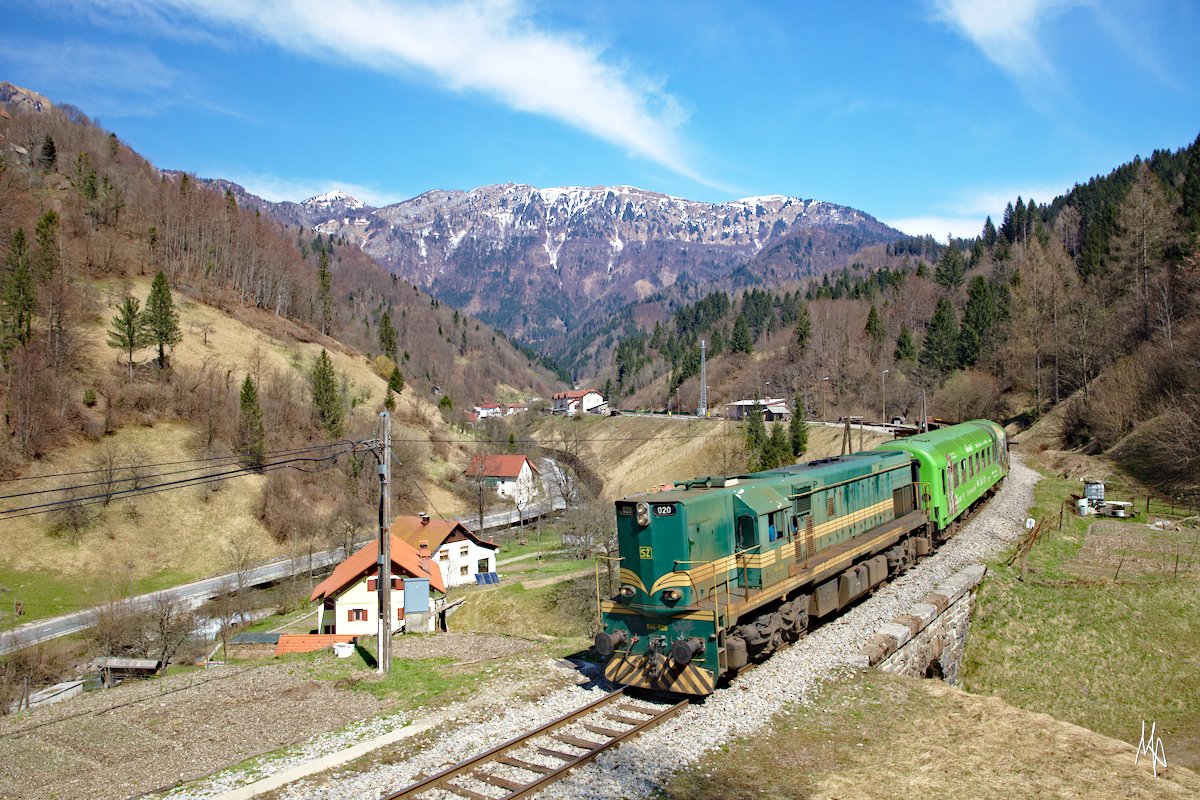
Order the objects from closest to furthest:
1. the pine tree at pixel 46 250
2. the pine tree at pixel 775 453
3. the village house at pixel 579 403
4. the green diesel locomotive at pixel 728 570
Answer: the green diesel locomotive at pixel 728 570, the pine tree at pixel 775 453, the pine tree at pixel 46 250, the village house at pixel 579 403

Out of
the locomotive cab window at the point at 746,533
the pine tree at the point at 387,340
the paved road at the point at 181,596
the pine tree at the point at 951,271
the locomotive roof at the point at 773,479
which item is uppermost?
the pine tree at the point at 951,271

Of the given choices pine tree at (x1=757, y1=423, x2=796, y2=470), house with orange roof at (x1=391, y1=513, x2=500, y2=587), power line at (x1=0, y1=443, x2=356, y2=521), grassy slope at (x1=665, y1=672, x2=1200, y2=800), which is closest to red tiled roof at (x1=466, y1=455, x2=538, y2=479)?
Answer: power line at (x1=0, y1=443, x2=356, y2=521)

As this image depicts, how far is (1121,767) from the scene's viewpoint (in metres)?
10.9

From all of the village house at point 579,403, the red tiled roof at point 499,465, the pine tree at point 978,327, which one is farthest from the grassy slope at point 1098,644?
the village house at point 579,403

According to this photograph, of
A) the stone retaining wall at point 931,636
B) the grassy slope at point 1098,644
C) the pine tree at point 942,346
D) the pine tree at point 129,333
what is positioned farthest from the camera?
the pine tree at point 942,346

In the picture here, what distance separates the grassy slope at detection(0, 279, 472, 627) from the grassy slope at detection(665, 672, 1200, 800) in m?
38.3

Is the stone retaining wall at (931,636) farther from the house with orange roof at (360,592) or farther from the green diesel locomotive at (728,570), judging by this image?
the house with orange roof at (360,592)

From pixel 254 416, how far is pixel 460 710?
183 ft

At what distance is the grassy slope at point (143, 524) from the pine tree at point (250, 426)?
3057 mm

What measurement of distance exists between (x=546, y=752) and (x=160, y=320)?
65790 millimetres

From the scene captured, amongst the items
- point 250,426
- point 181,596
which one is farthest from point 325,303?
point 181,596

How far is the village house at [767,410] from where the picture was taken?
9875 cm

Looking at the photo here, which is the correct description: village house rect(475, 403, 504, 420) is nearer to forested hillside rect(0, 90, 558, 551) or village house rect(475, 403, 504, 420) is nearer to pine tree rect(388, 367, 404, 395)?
forested hillside rect(0, 90, 558, 551)

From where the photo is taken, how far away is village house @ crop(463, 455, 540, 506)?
270 feet
